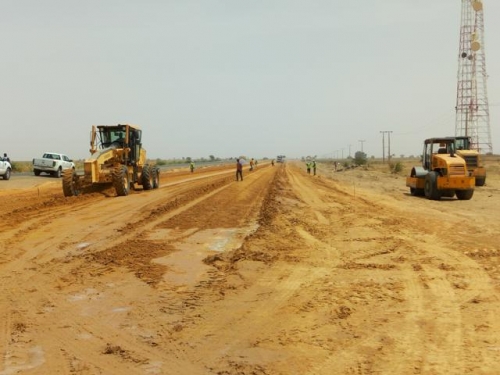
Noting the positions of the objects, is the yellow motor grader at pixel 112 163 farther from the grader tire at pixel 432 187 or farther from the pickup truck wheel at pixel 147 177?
the grader tire at pixel 432 187

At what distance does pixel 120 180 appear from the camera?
2019cm

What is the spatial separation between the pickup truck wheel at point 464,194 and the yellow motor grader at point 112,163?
15186 mm

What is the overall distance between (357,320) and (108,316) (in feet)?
9.77

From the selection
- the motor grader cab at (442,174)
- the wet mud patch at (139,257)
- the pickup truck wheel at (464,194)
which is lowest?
the pickup truck wheel at (464,194)

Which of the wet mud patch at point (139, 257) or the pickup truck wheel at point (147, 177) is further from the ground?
the pickup truck wheel at point (147, 177)

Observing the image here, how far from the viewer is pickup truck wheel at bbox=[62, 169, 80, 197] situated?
19.9 m

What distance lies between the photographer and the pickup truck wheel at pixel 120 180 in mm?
20203

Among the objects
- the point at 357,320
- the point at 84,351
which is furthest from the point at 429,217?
the point at 84,351

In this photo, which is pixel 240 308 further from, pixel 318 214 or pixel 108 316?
pixel 318 214

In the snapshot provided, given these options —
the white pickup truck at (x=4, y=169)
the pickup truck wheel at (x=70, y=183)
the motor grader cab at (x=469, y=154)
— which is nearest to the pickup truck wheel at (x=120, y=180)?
the pickup truck wheel at (x=70, y=183)

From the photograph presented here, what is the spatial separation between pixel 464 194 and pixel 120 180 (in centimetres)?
1547

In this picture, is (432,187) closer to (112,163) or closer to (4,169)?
(112,163)

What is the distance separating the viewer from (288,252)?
9.52 metres

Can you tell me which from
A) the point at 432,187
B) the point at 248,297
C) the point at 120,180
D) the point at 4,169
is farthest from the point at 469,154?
the point at 4,169
